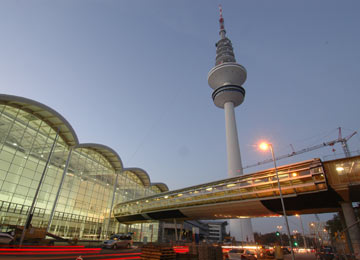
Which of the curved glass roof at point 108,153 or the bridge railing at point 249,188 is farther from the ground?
the curved glass roof at point 108,153

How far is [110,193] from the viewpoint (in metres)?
51.8

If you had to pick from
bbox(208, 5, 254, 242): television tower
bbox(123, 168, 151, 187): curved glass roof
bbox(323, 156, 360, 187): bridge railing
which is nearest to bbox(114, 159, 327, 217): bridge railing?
bbox(323, 156, 360, 187): bridge railing

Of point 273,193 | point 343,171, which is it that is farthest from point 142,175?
point 343,171

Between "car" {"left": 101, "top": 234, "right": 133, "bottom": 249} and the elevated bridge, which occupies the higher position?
the elevated bridge

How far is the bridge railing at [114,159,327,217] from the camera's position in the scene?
25570 millimetres

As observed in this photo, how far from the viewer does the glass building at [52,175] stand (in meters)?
32.0

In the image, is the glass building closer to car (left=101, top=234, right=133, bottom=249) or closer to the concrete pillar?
car (left=101, top=234, right=133, bottom=249)

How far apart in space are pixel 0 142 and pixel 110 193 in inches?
1040

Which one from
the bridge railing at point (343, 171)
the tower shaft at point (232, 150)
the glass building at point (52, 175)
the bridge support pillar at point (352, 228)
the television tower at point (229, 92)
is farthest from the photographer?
the television tower at point (229, 92)

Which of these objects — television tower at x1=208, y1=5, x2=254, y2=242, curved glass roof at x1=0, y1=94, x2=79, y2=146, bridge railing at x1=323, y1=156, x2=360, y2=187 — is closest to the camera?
bridge railing at x1=323, y1=156, x2=360, y2=187

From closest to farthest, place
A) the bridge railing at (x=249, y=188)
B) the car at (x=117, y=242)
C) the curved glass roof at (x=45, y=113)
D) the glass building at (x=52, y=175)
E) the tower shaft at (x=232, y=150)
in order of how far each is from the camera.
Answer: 1. the bridge railing at (x=249, y=188)
2. the car at (x=117, y=242)
3. the glass building at (x=52, y=175)
4. the curved glass roof at (x=45, y=113)
5. the tower shaft at (x=232, y=150)

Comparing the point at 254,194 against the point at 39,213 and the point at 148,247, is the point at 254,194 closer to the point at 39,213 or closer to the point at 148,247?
the point at 148,247

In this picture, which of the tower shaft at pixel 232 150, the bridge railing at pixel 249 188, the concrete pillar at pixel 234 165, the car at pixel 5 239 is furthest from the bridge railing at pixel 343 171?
the tower shaft at pixel 232 150

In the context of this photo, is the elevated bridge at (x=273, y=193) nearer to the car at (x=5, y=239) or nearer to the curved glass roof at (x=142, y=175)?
the curved glass roof at (x=142, y=175)
